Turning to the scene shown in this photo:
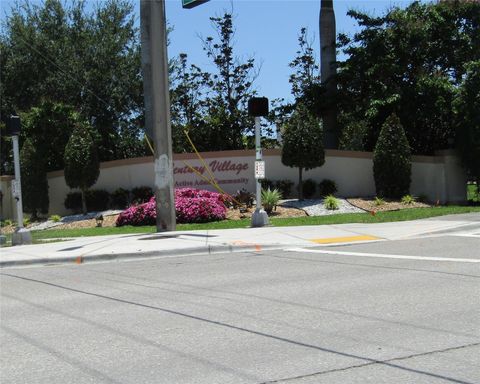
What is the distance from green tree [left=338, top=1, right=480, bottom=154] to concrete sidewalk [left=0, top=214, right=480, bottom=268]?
8619 mm

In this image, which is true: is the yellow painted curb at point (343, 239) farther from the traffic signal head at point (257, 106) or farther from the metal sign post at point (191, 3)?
the metal sign post at point (191, 3)

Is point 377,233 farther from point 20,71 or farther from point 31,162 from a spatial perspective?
point 20,71

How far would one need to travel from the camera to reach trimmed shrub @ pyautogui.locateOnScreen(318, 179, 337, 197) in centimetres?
2345

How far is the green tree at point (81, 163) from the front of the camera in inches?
963

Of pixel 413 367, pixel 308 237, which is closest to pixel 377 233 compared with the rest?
pixel 308 237

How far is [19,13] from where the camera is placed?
32.6m

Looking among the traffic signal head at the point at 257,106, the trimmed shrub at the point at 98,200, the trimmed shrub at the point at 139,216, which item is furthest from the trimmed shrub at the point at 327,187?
the trimmed shrub at the point at 98,200

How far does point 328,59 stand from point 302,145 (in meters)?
7.75

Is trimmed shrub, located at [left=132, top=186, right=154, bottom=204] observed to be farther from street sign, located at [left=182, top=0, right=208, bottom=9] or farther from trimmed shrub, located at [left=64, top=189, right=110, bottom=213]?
street sign, located at [left=182, top=0, right=208, bottom=9]

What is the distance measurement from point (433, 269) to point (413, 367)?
16.4 feet

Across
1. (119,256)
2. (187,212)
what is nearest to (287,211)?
(187,212)

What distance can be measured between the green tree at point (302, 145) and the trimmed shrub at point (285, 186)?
38.0 inches

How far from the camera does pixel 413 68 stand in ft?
85.0

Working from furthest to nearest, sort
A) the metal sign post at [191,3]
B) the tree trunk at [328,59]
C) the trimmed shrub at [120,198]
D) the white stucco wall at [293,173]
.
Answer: the tree trunk at [328,59], the trimmed shrub at [120,198], the white stucco wall at [293,173], the metal sign post at [191,3]
